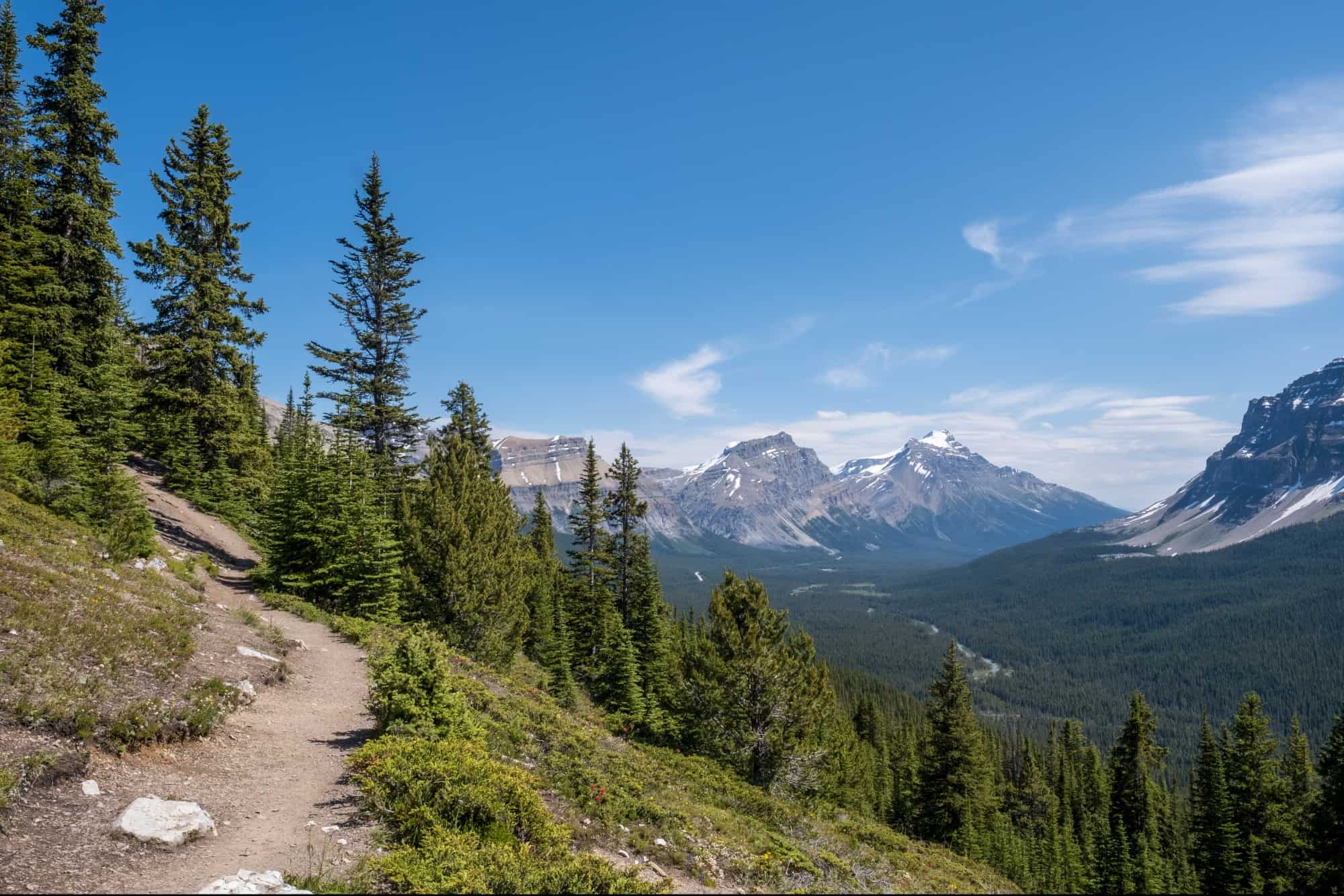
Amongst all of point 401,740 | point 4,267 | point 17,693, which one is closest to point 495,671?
point 401,740

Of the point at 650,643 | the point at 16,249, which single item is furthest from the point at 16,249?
the point at 650,643

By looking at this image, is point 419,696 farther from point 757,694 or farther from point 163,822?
point 757,694

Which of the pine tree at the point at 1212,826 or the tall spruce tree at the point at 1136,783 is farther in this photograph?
the tall spruce tree at the point at 1136,783

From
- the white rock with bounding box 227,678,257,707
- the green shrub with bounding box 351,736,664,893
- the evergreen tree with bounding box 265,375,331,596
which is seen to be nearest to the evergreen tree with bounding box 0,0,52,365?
the evergreen tree with bounding box 265,375,331,596

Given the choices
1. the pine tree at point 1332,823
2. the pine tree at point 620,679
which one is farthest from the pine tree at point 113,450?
the pine tree at point 1332,823

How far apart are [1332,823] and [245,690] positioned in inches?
2001

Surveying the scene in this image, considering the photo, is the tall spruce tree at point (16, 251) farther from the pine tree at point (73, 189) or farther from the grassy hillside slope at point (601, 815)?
the grassy hillside slope at point (601, 815)

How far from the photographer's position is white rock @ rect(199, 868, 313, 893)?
638 cm

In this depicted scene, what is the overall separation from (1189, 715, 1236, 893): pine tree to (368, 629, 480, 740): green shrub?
191 feet

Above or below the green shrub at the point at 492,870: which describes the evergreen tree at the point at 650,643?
below

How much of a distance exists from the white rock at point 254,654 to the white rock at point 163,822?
828 cm

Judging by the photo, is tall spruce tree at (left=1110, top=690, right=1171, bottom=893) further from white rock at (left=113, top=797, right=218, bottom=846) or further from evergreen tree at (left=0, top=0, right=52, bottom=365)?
evergreen tree at (left=0, top=0, right=52, bottom=365)

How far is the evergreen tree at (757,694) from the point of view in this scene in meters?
27.5

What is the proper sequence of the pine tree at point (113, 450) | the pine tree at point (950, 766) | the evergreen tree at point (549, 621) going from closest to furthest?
1. the pine tree at point (113, 450)
2. the evergreen tree at point (549, 621)
3. the pine tree at point (950, 766)
